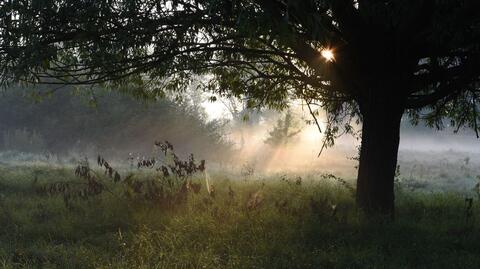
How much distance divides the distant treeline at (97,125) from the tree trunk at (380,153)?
22.7m

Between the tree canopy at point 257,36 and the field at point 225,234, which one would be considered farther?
the tree canopy at point 257,36

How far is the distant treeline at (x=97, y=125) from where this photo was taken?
96.8ft

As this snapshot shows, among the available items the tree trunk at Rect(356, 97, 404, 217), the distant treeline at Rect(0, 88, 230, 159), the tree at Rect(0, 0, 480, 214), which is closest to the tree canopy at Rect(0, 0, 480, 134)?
the tree at Rect(0, 0, 480, 214)

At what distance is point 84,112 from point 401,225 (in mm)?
26466

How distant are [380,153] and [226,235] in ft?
11.0

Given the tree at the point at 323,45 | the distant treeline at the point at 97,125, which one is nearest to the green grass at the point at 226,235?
the tree at the point at 323,45

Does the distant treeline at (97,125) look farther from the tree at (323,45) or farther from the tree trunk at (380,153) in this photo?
the tree trunk at (380,153)

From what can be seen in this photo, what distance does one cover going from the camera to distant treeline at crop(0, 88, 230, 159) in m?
29.5

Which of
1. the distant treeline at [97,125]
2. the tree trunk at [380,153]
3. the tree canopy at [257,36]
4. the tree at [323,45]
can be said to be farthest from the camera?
the distant treeline at [97,125]

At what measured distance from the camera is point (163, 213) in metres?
7.18

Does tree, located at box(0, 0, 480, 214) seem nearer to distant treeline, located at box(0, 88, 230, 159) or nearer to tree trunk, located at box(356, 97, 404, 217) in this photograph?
tree trunk, located at box(356, 97, 404, 217)

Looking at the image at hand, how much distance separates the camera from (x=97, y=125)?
98.4 ft

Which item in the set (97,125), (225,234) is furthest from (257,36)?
(97,125)

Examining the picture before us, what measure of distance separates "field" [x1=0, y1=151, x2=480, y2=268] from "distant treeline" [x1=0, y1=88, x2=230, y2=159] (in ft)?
69.0
